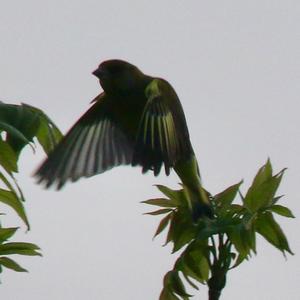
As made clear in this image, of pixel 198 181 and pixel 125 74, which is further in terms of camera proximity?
pixel 125 74

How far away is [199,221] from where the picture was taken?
11.7 feet

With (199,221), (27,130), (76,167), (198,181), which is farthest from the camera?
(76,167)

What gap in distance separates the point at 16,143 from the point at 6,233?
411 mm

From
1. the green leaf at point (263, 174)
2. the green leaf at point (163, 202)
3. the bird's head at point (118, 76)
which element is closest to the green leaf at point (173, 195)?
the green leaf at point (163, 202)

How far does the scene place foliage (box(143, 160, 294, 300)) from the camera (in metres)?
3.44

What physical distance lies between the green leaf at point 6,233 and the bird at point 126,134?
0.94m

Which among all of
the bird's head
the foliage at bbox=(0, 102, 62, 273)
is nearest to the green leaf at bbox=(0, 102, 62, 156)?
the foliage at bbox=(0, 102, 62, 273)

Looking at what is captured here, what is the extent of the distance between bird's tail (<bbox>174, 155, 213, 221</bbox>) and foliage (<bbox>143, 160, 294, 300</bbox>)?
0.03 metres

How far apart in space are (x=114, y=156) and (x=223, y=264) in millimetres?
2564

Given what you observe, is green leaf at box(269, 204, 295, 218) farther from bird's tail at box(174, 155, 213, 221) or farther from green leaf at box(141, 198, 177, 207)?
green leaf at box(141, 198, 177, 207)

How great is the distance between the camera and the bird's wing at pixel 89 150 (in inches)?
212

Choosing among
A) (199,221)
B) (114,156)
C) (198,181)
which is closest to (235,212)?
(199,221)

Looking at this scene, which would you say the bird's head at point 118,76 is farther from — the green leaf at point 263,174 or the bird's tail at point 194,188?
the green leaf at point 263,174

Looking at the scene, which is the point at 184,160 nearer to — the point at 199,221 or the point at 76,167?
the point at 76,167
